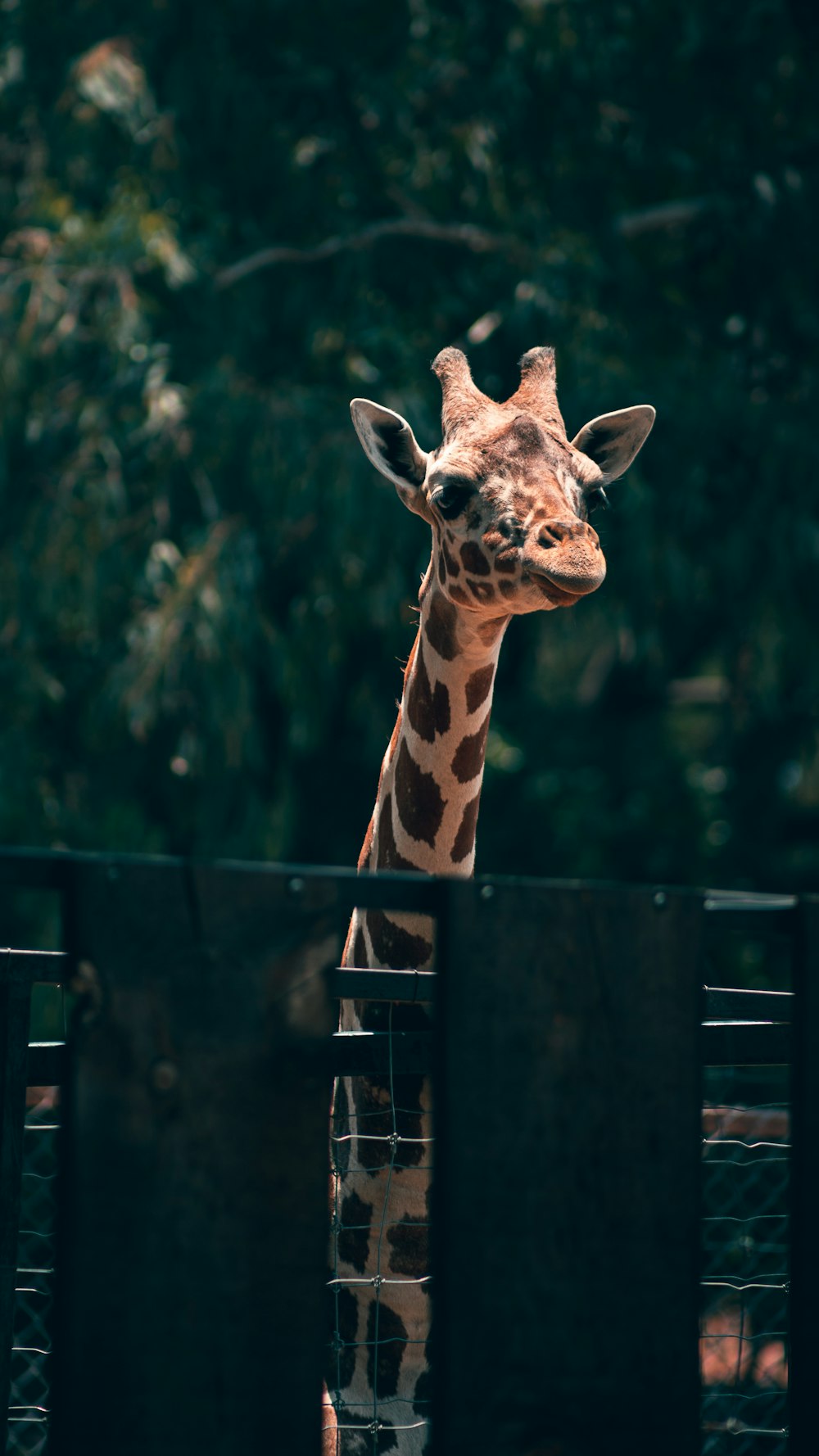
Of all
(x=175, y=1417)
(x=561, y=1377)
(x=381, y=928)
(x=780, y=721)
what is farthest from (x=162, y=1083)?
(x=780, y=721)

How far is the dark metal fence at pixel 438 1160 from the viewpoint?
2.21 metres

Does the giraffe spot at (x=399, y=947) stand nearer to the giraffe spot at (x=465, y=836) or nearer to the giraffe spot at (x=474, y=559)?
the giraffe spot at (x=465, y=836)

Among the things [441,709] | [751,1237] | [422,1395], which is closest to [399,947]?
Result: [441,709]

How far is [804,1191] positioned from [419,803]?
2415 mm

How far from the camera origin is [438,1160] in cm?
233

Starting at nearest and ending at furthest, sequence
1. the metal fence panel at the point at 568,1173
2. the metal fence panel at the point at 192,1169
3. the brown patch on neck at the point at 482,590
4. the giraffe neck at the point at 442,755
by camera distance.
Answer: the metal fence panel at the point at 192,1169, the metal fence panel at the point at 568,1173, the brown patch on neck at the point at 482,590, the giraffe neck at the point at 442,755

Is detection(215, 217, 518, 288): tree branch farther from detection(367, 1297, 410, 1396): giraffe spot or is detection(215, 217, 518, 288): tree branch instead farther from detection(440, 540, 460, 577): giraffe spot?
detection(367, 1297, 410, 1396): giraffe spot

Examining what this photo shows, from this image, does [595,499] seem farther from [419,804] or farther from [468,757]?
[419,804]

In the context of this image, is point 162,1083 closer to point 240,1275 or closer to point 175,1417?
point 240,1275

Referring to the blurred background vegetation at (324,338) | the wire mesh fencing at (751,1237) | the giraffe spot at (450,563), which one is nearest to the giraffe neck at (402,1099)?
the giraffe spot at (450,563)

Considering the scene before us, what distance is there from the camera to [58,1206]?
2.21 m

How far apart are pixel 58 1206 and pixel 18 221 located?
10.3 meters

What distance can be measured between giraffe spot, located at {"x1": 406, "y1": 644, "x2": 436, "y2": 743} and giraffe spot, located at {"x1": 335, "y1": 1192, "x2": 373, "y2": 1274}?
1307 millimetres

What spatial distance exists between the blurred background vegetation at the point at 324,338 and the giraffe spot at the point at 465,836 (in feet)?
17.3
